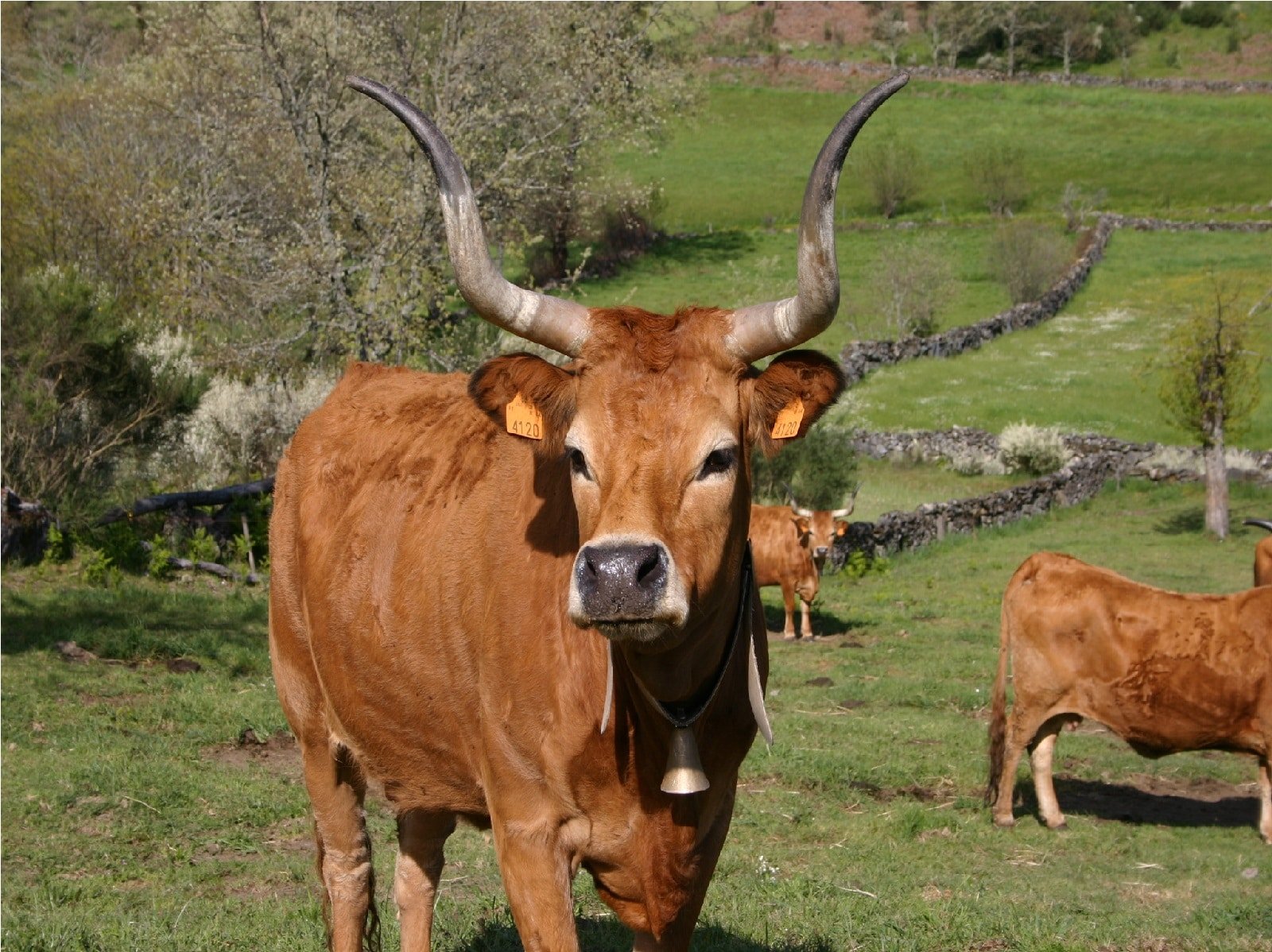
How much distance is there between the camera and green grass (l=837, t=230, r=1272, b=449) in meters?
37.6

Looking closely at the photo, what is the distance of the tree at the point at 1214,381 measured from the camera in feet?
92.4

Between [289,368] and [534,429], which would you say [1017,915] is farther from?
[289,368]

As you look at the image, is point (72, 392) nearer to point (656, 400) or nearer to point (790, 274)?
point (656, 400)

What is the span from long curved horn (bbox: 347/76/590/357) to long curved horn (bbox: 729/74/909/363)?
20.6 inches

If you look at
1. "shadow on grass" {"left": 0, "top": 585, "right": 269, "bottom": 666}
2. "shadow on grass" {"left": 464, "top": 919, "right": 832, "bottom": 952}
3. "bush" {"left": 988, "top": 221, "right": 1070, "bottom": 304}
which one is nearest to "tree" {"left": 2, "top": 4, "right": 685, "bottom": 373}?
"shadow on grass" {"left": 0, "top": 585, "right": 269, "bottom": 666}

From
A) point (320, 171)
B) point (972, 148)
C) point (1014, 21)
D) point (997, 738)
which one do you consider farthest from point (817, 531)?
point (1014, 21)

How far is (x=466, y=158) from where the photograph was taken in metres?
21.3

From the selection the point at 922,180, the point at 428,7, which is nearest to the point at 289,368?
the point at 428,7

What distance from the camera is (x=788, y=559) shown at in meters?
19.6

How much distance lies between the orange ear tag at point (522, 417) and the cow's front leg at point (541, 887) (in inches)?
48.8

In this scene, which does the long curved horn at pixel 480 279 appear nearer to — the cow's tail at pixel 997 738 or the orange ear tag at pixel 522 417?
the orange ear tag at pixel 522 417

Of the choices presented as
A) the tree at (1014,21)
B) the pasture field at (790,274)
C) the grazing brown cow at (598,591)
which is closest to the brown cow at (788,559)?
the grazing brown cow at (598,591)

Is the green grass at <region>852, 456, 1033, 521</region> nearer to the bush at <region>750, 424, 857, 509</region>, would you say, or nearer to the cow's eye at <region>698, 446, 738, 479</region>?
the bush at <region>750, 424, 857, 509</region>

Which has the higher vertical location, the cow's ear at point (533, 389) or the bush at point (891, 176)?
the cow's ear at point (533, 389)
